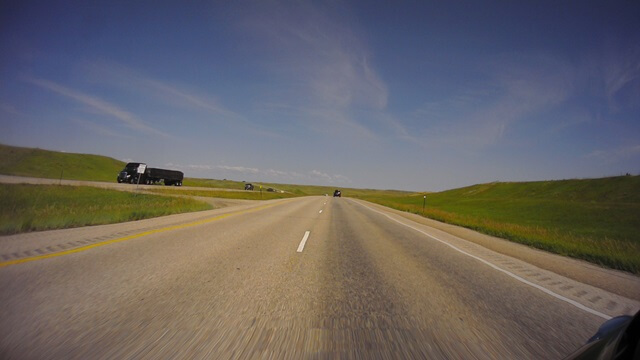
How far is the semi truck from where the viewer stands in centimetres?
4434

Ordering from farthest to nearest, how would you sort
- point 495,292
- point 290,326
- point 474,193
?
point 474,193 < point 495,292 < point 290,326

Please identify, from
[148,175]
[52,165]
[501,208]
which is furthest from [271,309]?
[52,165]

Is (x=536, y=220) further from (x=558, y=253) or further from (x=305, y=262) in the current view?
(x=305, y=262)

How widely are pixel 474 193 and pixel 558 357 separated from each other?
7836 centimetres

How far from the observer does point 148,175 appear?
46875mm

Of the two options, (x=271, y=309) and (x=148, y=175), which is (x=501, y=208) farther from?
(x=148, y=175)

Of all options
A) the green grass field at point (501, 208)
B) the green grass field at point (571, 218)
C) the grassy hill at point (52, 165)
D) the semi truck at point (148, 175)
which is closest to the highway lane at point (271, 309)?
the green grass field at point (501, 208)

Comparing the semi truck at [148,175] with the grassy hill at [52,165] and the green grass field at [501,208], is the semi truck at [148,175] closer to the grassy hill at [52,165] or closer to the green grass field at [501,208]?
the green grass field at [501,208]

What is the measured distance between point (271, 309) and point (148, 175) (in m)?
52.0

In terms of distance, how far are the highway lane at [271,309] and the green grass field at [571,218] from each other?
615cm

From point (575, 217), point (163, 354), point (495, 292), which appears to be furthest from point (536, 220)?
point (163, 354)

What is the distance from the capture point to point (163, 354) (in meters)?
2.31

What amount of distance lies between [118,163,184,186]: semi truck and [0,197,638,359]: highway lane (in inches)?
1605

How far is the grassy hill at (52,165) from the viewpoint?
199ft
